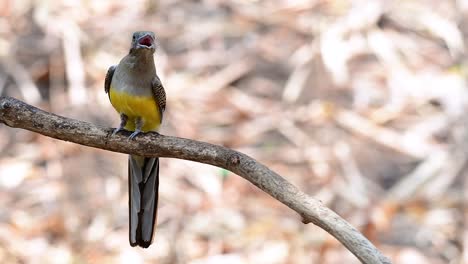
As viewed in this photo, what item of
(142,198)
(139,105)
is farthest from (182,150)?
(142,198)

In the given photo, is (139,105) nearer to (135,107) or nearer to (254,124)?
(135,107)

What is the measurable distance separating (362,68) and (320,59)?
53 cm

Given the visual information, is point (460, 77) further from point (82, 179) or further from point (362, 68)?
point (82, 179)

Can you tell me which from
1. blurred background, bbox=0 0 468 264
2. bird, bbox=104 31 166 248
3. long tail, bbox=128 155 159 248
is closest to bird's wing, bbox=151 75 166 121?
bird, bbox=104 31 166 248

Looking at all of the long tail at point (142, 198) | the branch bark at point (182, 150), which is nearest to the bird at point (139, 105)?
the long tail at point (142, 198)

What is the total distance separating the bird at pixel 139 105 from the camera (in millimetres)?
4156

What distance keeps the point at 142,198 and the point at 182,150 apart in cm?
104

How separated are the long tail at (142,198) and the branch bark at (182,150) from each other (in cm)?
72

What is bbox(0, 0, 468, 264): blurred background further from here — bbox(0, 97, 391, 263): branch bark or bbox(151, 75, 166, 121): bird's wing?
bbox(0, 97, 391, 263): branch bark

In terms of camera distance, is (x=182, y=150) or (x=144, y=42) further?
(x=144, y=42)

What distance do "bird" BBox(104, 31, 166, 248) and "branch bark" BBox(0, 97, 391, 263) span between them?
19.2 inches

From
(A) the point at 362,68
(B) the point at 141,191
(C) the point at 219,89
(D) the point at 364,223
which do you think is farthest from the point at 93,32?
(B) the point at 141,191

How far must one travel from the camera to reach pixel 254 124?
7984 mm

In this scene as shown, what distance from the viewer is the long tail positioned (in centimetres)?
422
